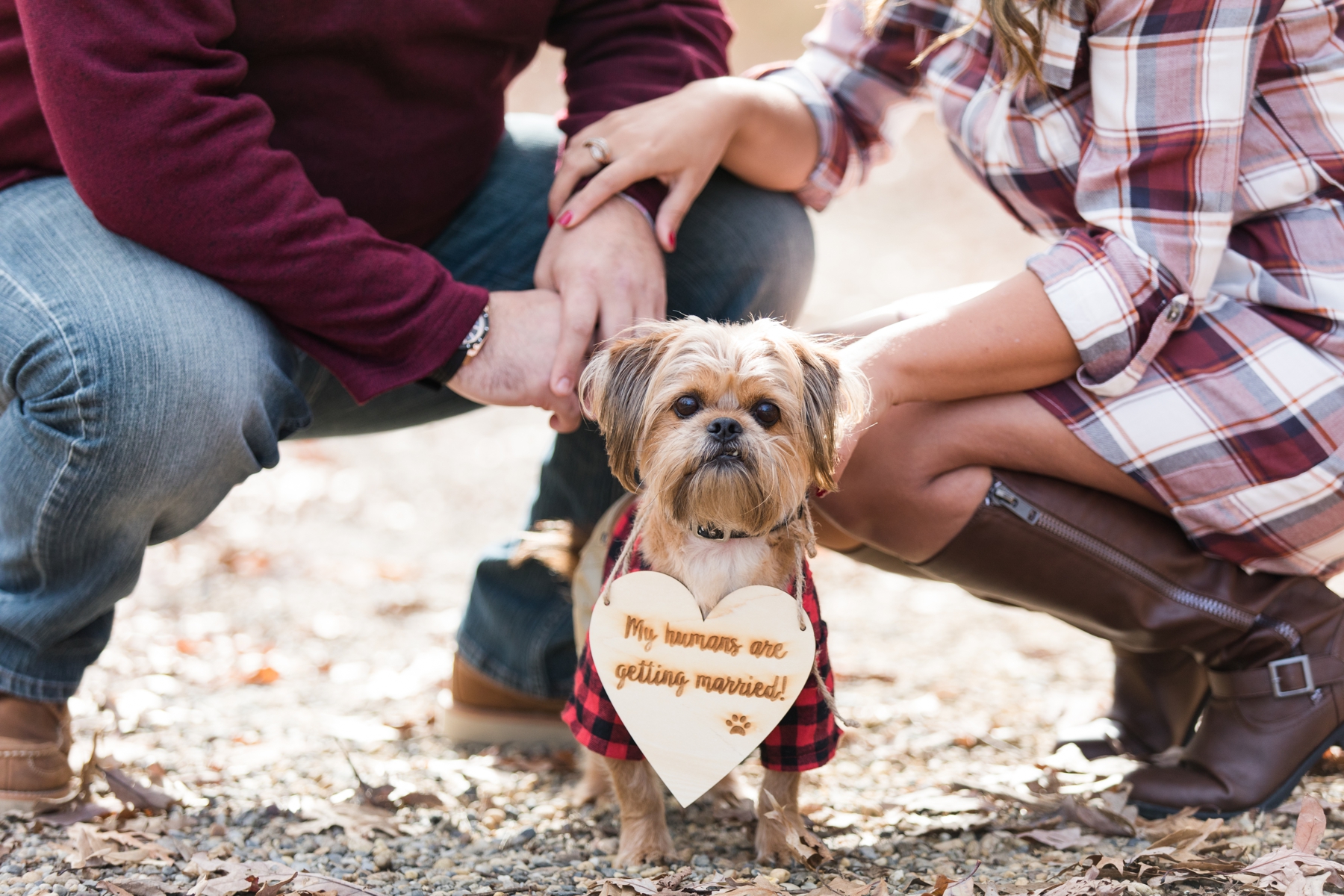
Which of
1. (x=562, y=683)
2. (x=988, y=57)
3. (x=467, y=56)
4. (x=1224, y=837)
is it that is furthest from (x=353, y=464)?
(x=1224, y=837)

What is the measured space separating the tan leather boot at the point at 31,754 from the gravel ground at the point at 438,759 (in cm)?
10

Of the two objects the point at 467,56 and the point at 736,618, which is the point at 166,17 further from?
the point at 736,618

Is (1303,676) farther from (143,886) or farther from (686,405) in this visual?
(143,886)

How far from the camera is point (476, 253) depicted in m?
3.01

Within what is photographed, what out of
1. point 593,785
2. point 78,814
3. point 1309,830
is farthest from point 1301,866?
point 78,814

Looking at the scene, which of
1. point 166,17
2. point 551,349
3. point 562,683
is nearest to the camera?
point 166,17

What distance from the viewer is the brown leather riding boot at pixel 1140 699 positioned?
288 cm

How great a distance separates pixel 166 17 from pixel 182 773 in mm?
1863

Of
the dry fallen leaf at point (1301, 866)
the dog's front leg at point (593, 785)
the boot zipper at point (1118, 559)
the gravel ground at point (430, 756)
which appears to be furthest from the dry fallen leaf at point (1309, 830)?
the dog's front leg at point (593, 785)

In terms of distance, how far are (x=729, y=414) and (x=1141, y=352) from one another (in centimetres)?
92

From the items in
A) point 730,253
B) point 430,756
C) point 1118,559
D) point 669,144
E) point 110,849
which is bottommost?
point 430,756

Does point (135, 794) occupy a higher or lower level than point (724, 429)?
lower

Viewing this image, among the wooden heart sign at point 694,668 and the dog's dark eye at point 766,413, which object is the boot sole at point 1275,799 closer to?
the wooden heart sign at point 694,668

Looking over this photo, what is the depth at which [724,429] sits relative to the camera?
2174mm
